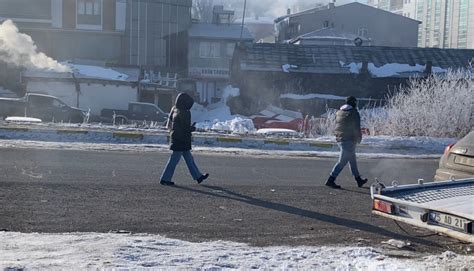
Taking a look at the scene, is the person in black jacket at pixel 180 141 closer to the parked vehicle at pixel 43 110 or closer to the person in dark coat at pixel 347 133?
the person in dark coat at pixel 347 133

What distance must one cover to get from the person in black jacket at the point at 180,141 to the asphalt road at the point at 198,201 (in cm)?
26

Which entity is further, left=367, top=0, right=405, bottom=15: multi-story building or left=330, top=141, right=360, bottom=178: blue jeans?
left=367, top=0, right=405, bottom=15: multi-story building

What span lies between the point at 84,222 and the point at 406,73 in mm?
39645

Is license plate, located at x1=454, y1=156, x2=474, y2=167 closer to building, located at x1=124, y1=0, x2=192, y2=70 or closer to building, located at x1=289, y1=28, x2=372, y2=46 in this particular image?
building, located at x1=289, y1=28, x2=372, y2=46

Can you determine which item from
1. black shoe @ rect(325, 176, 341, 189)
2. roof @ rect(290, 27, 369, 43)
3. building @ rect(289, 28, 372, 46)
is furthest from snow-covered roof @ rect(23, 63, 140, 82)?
Answer: black shoe @ rect(325, 176, 341, 189)

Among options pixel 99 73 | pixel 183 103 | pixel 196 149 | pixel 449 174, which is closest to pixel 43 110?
pixel 99 73

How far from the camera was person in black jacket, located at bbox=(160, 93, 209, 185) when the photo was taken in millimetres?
12508

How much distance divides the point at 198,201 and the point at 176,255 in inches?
143

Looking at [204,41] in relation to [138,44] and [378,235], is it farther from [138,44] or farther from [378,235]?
[378,235]

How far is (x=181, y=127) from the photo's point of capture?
1262cm

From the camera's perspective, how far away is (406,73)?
4625 centimetres

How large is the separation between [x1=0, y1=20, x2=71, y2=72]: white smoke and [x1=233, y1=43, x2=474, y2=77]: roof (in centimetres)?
1210

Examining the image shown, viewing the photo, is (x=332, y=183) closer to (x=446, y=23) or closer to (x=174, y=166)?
(x=174, y=166)

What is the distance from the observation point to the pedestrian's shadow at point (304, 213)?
355 inches
